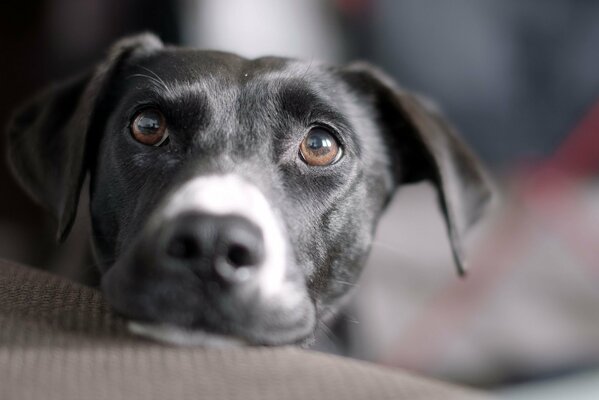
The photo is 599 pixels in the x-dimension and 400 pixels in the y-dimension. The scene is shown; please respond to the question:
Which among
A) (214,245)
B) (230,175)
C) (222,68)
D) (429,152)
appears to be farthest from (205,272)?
(429,152)

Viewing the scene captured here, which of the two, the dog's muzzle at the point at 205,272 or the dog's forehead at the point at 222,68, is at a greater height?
the dog's forehead at the point at 222,68

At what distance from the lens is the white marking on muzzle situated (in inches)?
48.6

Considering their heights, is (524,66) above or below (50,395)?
below

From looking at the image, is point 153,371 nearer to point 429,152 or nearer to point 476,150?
point 429,152

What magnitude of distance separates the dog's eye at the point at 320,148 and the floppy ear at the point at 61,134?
0.51 meters

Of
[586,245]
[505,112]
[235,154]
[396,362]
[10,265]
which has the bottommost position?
[396,362]

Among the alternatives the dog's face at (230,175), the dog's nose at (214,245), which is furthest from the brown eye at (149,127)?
the dog's nose at (214,245)

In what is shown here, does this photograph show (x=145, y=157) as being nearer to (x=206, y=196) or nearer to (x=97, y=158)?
(x=97, y=158)

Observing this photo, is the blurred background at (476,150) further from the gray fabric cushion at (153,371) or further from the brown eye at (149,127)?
the gray fabric cushion at (153,371)

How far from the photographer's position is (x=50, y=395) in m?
0.83

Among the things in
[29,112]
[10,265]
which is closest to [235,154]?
[10,265]

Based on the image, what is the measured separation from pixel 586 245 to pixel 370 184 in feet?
5.72

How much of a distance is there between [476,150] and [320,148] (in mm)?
1976

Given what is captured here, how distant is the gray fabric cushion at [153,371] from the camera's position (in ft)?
2.80
